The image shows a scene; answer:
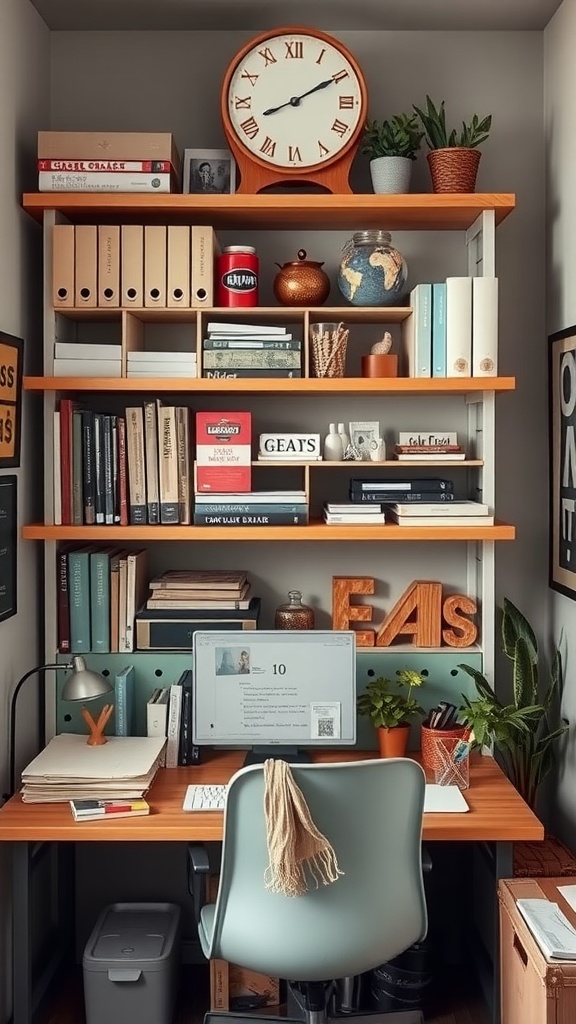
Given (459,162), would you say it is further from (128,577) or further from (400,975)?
(400,975)

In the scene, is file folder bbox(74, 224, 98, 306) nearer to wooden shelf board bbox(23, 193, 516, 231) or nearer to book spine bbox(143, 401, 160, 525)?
wooden shelf board bbox(23, 193, 516, 231)

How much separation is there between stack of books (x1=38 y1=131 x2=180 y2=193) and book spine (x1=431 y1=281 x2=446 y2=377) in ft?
2.51

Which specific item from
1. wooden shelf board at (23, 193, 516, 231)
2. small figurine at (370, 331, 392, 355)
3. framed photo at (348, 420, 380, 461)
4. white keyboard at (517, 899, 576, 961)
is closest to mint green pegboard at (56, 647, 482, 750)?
framed photo at (348, 420, 380, 461)

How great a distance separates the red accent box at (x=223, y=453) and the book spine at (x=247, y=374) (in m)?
0.10

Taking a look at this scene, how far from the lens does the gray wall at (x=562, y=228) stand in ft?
9.20

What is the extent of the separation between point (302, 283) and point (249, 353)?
249 millimetres

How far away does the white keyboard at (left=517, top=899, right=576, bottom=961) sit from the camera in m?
2.08

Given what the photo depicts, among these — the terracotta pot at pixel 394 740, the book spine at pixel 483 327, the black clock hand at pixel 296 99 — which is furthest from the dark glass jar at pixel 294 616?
the black clock hand at pixel 296 99

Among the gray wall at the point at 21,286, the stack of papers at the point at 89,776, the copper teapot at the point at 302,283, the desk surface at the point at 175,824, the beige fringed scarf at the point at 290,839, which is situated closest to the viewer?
the beige fringed scarf at the point at 290,839

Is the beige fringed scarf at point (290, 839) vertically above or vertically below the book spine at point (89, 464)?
below

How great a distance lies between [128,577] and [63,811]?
0.67 m

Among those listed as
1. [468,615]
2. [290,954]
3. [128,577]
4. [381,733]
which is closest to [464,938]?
[381,733]

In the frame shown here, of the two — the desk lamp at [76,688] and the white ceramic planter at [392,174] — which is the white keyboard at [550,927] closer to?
the desk lamp at [76,688]

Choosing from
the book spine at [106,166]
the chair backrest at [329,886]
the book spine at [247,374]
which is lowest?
the chair backrest at [329,886]
